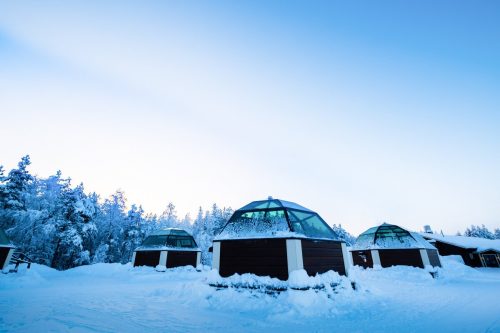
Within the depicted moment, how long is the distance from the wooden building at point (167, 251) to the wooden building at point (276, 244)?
1412 centimetres

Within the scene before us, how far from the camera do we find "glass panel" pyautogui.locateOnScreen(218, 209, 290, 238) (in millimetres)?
11828

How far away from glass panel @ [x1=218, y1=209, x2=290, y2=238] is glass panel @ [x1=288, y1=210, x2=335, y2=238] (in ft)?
1.82

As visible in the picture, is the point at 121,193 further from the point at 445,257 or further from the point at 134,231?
the point at 445,257

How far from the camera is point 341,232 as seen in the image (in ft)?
218

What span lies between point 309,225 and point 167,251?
16.9m

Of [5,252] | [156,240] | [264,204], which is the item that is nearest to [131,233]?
[156,240]

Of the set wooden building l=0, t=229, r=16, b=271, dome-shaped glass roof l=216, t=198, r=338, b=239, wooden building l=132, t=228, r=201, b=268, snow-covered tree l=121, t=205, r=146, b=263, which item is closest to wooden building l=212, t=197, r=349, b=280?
dome-shaped glass roof l=216, t=198, r=338, b=239

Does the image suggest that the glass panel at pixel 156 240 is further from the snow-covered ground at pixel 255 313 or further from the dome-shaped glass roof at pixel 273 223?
the dome-shaped glass roof at pixel 273 223

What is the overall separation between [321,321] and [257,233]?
16.6ft

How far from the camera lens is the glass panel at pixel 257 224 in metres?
11.8

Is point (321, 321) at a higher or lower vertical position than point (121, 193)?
lower

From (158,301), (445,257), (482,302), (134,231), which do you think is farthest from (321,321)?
(134,231)

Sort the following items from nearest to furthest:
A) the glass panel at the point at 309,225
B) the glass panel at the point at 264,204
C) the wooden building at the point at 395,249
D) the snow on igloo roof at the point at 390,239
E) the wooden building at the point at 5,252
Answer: the glass panel at the point at 309,225, the glass panel at the point at 264,204, the wooden building at the point at 5,252, the wooden building at the point at 395,249, the snow on igloo roof at the point at 390,239

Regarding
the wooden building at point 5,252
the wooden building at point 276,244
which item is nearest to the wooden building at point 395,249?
the wooden building at point 276,244
